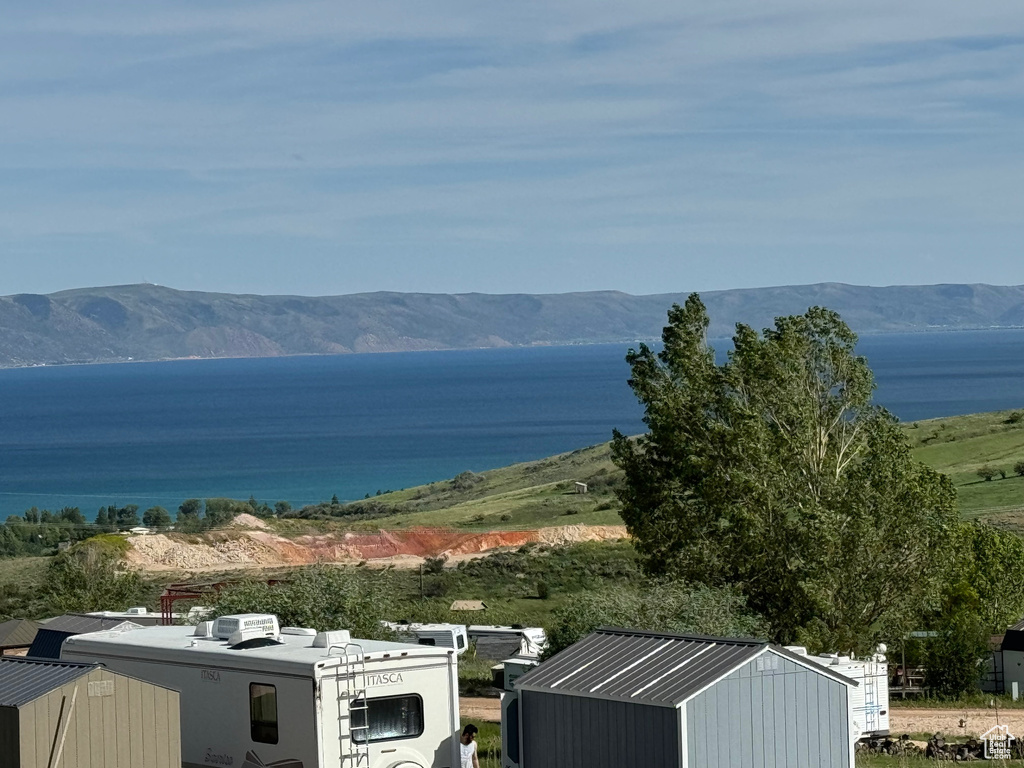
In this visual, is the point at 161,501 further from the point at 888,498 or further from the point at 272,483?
the point at 888,498

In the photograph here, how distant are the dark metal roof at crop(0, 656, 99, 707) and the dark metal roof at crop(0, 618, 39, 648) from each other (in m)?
17.4

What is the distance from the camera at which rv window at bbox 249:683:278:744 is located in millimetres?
16078

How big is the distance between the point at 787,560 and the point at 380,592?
816 centimetres

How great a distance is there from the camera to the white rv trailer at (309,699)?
15.6 m

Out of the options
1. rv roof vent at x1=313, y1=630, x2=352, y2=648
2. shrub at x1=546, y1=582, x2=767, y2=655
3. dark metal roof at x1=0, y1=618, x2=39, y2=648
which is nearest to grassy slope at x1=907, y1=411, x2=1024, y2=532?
shrub at x1=546, y1=582, x2=767, y2=655

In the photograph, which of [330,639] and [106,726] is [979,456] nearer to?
[330,639]

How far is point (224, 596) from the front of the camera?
85.3 feet

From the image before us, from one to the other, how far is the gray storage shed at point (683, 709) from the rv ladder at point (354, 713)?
67.2 inches

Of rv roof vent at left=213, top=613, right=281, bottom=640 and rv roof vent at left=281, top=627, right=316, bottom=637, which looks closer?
rv roof vent at left=213, top=613, right=281, bottom=640

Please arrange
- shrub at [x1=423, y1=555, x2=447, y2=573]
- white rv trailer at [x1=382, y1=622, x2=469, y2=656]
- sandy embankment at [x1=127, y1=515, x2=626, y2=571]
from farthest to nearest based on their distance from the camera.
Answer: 1. sandy embankment at [x1=127, y1=515, x2=626, y2=571]
2. shrub at [x1=423, y1=555, x2=447, y2=573]
3. white rv trailer at [x1=382, y1=622, x2=469, y2=656]

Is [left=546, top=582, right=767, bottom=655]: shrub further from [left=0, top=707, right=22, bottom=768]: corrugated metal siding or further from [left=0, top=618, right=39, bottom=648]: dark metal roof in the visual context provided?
[left=0, top=618, right=39, bottom=648]: dark metal roof

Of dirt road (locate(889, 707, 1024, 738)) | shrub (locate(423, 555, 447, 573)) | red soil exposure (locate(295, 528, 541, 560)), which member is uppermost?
dirt road (locate(889, 707, 1024, 738))

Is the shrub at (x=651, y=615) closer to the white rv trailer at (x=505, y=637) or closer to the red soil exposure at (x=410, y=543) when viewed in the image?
the white rv trailer at (x=505, y=637)

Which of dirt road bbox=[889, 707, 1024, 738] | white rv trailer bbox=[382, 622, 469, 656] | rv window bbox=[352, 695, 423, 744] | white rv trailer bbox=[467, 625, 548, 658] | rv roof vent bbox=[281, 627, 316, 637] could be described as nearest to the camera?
rv window bbox=[352, 695, 423, 744]
